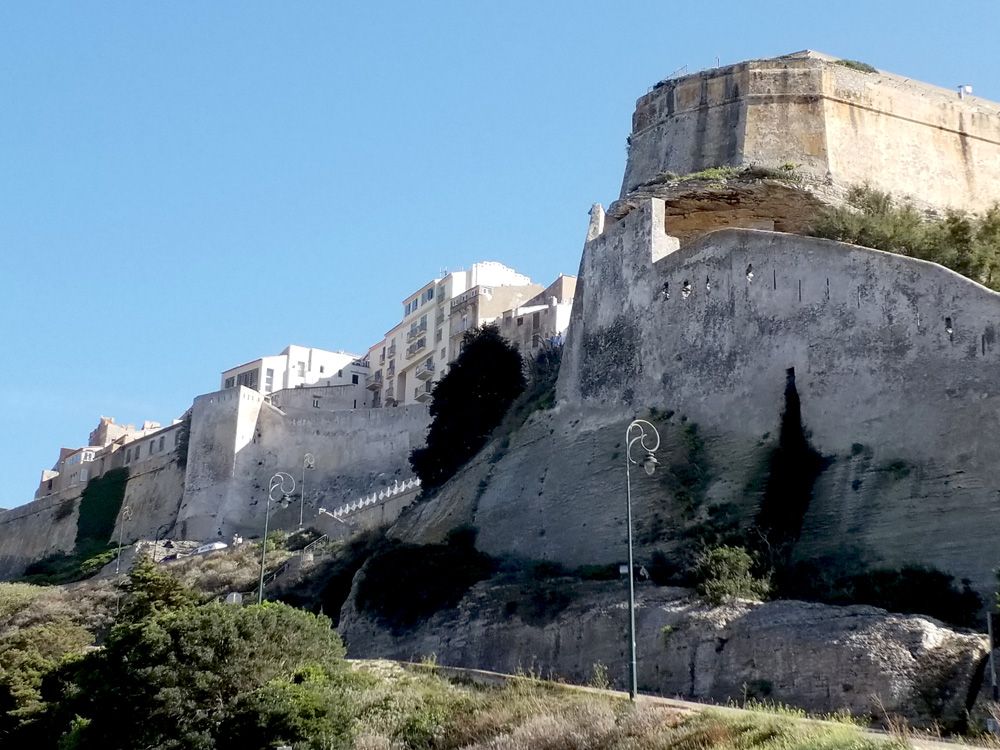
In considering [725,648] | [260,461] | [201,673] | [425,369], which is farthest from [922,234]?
[425,369]

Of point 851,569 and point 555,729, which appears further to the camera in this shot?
point 851,569

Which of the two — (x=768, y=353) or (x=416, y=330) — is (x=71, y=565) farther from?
(x=768, y=353)

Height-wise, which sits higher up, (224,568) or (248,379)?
(248,379)

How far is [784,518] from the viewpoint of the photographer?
82.8 feet

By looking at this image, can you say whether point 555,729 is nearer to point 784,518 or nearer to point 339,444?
point 784,518

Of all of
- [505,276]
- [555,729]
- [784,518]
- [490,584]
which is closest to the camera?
[555,729]

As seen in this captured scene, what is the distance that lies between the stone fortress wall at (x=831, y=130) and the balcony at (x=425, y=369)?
21.4 metres

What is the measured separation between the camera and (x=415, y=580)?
28672mm

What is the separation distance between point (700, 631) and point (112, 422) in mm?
56068

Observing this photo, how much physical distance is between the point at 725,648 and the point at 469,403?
1886 cm

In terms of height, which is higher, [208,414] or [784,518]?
[208,414]

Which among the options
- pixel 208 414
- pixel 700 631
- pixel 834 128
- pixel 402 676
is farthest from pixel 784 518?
pixel 208 414

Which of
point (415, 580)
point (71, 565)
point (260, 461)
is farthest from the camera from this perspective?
point (71, 565)

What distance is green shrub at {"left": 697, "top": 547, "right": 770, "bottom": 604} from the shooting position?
22.5 m
